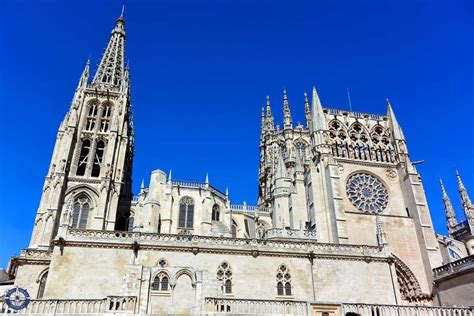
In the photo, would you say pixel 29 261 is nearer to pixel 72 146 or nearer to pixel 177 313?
pixel 177 313

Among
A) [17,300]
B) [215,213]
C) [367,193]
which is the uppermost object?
[215,213]

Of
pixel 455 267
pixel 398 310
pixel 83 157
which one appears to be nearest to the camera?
pixel 398 310

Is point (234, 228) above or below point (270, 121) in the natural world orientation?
below

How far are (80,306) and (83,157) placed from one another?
26038 mm

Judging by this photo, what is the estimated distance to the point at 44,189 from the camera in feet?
107

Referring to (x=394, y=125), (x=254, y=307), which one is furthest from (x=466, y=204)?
(x=254, y=307)

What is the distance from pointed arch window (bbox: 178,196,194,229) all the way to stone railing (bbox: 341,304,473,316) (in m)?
23.8

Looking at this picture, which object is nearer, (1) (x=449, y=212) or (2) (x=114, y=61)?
(2) (x=114, y=61)

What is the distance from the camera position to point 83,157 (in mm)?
37062

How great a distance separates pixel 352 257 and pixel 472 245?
1307 cm

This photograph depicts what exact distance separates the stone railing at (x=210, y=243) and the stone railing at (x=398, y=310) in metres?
6.40

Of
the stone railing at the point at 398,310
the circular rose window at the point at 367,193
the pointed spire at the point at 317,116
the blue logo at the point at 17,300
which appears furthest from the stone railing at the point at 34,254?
the pointed spire at the point at 317,116

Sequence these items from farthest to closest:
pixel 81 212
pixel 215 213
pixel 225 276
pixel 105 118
Result: 1. pixel 215 213
2. pixel 105 118
3. pixel 81 212
4. pixel 225 276

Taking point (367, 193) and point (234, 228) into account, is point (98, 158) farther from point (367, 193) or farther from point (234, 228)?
point (367, 193)
